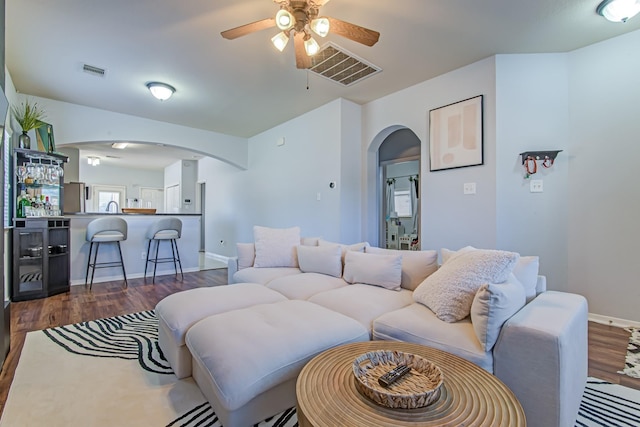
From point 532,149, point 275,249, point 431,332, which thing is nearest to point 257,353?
point 431,332

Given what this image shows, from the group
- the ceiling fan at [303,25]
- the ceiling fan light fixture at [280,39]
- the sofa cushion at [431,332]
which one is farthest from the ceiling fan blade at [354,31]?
the sofa cushion at [431,332]

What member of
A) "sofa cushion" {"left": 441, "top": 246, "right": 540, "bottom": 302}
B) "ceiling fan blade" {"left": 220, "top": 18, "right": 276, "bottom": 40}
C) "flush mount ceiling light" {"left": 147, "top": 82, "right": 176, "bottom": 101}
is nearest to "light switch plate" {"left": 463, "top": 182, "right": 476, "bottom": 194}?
"sofa cushion" {"left": 441, "top": 246, "right": 540, "bottom": 302}

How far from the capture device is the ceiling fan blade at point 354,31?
6.66ft

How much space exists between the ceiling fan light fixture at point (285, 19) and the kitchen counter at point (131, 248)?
4064mm

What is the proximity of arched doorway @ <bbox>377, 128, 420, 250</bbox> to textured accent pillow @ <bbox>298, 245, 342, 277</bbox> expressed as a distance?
182 cm

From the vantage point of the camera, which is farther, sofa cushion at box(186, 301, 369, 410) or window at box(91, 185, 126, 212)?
window at box(91, 185, 126, 212)

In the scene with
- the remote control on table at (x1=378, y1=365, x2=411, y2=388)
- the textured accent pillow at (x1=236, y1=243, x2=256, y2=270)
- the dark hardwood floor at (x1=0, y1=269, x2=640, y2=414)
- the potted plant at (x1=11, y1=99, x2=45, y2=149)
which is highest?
the potted plant at (x1=11, y1=99, x2=45, y2=149)

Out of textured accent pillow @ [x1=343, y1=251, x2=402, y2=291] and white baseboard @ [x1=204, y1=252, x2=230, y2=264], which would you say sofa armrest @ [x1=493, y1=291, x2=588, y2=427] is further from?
white baseboard @ [x1=204, y1=252, x2=230, y2=264]

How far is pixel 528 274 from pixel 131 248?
530 cm

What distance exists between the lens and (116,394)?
5.38 ft

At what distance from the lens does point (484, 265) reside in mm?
1620

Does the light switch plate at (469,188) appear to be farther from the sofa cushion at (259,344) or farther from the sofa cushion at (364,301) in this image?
the sofa cushion at (259,344)

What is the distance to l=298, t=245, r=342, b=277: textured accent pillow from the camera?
9.28 feet

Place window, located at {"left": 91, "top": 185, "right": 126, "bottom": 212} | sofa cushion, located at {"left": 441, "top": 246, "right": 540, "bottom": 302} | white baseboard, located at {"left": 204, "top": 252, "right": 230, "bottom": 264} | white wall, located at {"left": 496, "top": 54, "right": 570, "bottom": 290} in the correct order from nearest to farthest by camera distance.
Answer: sofa cushion, located at {"left": 441, "top": 246, "right": 540, "bottom": 302} → white wall, located at {"left": 496, "top": 54, "right": 570, "bottom": 290} → white baseboard, located at {"left": 204, "top": 252, "right": 230, "bottom": 264} → window, located at {"left": 91, "top": 185, "right": 126, "bottom": 212}
